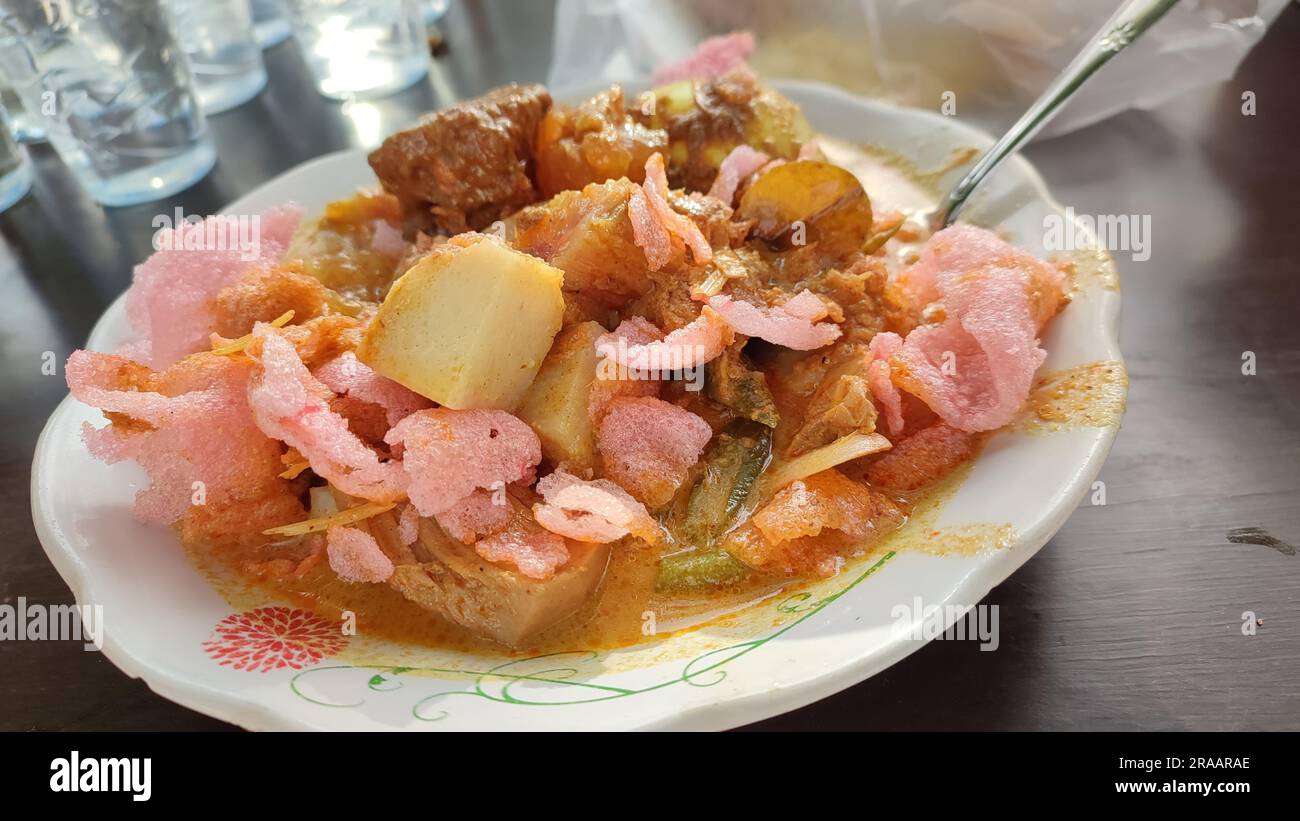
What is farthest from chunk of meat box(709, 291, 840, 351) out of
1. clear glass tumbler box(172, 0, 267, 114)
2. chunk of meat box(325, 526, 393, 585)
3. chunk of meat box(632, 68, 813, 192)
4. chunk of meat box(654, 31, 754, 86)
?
clear glass tumbler box(172, 0, 267, 114)

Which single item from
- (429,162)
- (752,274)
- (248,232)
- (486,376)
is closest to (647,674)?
(486,376)

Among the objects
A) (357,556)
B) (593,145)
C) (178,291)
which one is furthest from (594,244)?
(178,291)

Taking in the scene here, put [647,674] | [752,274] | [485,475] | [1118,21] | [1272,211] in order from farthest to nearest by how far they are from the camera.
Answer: [1272,211] → [1118,21] → [752,274] → [485,475] → [647,674]

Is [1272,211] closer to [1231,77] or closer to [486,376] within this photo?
[1231,77]

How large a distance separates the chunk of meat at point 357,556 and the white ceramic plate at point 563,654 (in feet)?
0.35

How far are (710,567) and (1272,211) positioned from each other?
2.24 meters

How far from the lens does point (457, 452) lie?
1.69 m

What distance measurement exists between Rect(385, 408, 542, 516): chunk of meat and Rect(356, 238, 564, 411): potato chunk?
4 centimetres

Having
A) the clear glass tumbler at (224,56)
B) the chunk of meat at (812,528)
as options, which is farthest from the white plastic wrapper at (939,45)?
the chunk of meat at (812,528)

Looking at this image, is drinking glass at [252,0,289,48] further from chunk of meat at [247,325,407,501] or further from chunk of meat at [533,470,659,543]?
chunk of meat at [533,470,659,543]

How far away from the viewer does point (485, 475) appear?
1.71 meters

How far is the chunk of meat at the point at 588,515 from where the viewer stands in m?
1.69

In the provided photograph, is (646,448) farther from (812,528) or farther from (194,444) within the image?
(194,444)

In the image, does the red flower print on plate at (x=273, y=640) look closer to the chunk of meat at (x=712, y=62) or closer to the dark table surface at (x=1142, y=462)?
the dark table surface at (x=1142, y=462)
